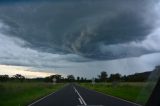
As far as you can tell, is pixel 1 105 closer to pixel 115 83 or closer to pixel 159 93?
pixel 159 93

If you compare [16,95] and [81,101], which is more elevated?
[16,95]

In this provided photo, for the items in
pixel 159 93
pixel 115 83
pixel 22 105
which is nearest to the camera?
pixel 159 93

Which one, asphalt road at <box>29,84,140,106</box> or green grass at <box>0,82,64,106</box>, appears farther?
green grass at <box>0,82,64,106</box>

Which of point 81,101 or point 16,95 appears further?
point 16,95

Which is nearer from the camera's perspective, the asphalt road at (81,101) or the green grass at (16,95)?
the asphalt road at (81,101)

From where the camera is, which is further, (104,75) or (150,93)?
(104,75)

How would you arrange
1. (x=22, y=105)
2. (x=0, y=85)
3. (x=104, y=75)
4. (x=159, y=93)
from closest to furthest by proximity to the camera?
(x=159, y=93)
(x=22, y=105)
(x=0, y=85)
(x=104, y=75)

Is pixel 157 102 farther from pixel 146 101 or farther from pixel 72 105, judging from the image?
pixel 72 105

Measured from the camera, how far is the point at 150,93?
3.52 m

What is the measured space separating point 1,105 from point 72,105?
5.48 m

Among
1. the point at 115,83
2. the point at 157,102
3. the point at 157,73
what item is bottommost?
the point at 157,102

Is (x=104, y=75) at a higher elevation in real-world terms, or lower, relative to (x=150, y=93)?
higher

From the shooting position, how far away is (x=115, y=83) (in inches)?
3637

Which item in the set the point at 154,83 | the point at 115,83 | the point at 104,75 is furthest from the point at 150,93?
the point at 104,75
